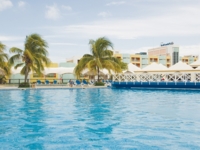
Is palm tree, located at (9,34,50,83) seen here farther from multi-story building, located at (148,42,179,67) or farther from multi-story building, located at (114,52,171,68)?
multi-story building, located at (148,42,179,67)

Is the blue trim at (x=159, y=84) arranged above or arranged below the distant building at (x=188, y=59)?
below

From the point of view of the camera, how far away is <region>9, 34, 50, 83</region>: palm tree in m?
30.2

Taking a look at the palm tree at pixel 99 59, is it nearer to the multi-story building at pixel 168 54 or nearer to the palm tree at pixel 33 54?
the palm tree at pixel 33 54

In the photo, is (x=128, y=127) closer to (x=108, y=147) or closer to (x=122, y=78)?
(x=108, y=147)

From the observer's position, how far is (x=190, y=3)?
2152 cm

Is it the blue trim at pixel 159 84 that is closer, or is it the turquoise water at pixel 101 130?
the turquoise water at pixel 101 130

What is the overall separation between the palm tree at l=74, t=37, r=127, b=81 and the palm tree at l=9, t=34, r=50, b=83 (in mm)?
4456

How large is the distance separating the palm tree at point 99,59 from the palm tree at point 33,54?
4.46 m

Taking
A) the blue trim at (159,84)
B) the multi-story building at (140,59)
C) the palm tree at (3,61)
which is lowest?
the blue trim at (159,84)

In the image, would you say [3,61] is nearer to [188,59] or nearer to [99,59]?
[99,59]

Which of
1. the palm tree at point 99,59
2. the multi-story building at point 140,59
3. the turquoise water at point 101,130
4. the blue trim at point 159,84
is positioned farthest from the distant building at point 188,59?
the turquoise water at point 101,130

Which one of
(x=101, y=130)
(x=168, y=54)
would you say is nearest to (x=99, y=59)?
(x=101, y=130)

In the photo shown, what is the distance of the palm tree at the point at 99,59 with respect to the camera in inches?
1334

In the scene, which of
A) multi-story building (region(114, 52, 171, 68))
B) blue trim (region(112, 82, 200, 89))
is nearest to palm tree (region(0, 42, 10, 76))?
blue trim (region(112, 82, 200, 89))
